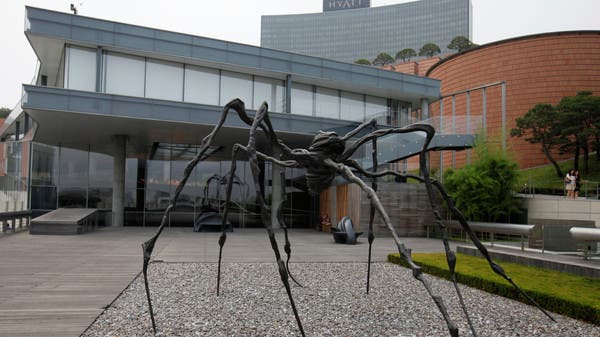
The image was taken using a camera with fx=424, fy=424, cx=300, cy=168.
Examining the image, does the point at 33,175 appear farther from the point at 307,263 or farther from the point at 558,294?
the point at 558,294

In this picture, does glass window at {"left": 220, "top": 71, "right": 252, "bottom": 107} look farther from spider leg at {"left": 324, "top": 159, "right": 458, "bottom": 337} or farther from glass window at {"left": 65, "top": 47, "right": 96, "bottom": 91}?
spider leg at {"left": 324, "top": 159, "right": 458, "bottom": 337}

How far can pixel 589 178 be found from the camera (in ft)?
105

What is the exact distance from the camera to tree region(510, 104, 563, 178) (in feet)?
106

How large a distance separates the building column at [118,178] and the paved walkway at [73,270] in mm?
5673

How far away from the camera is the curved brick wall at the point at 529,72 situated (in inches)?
1407

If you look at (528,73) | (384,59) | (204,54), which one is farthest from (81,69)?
(384,59)

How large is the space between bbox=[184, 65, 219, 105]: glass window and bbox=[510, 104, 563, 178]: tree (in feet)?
83.7

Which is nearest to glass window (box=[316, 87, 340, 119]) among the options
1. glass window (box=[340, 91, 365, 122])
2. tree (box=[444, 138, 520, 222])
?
glass window (box=[340, 91, 365, 122])

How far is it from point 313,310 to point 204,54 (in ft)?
54.3

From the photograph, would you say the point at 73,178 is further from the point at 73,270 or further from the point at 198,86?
the point at 73,270

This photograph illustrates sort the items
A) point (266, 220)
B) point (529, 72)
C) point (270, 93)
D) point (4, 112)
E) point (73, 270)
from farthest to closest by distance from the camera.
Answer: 1. point (4, 112)
2. point (529, 72)
3. point (270, 93)
4. point (73, 270)
5. point (266, 220)

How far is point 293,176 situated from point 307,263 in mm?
14853


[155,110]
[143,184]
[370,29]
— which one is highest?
[370,29]

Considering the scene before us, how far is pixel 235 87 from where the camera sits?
69.0 ft
